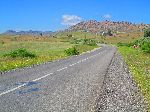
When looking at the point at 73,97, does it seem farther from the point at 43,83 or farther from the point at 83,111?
the point at 43,83

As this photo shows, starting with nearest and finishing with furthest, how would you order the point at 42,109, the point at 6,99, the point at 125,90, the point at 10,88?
the point at 42,109 < the point at 6,99 < the point at 10,88 < the point at 125,90

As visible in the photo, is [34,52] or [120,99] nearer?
[120,99]

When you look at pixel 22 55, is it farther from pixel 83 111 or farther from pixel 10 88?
pixel 83 111

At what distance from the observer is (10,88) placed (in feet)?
48.1

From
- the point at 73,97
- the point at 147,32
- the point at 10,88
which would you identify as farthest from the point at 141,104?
the point at 147,32

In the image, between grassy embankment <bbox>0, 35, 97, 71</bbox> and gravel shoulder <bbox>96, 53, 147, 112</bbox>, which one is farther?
grassy embankment <bbox>0, 35, 97, 71</bbox>

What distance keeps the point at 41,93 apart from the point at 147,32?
116228 millimetres

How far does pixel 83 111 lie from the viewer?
1074cm

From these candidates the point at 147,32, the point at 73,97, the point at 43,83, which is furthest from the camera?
the point at 147,32

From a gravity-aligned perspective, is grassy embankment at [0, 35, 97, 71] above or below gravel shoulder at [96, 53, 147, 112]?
below

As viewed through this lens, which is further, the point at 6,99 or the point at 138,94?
the point at 138,94

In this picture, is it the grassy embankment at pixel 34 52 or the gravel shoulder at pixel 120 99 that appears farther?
the grassy embankment at pixel 34 52

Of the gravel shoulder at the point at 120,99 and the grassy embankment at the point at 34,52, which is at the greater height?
the gravel shoulder at the point at 120,99

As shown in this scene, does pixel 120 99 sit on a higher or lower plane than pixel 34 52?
higher
